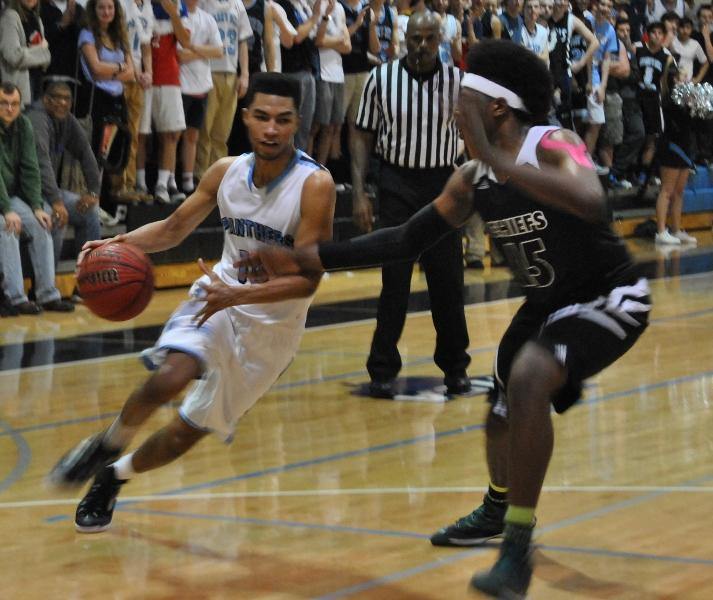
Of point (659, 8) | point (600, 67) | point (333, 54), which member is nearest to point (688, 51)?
point (659, 8)

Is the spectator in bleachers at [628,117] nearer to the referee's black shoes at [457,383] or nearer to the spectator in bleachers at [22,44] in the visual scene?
the spectator in bleachers at [22,44]

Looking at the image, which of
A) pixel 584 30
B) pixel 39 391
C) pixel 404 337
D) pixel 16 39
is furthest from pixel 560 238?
pixel 584 30

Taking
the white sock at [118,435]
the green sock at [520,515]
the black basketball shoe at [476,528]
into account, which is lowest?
the black basketball shoe at [476,528]

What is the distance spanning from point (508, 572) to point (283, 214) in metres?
1.73

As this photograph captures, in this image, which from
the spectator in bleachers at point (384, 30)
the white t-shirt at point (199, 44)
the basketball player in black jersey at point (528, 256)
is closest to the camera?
the basketball player in black jersey at point (528, 256)

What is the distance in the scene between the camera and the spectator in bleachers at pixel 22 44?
1010 cm

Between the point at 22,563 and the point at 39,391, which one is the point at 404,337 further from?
the point at 22,563

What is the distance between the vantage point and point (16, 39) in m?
10.1

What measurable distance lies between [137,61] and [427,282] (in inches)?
176

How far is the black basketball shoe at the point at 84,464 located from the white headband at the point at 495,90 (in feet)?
5.93

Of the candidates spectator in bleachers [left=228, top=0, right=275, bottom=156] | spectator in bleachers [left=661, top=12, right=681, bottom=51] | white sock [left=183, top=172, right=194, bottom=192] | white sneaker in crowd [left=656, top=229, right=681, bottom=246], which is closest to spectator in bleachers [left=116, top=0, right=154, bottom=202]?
white sock [left=183, top=172, right=194, bottom=192]

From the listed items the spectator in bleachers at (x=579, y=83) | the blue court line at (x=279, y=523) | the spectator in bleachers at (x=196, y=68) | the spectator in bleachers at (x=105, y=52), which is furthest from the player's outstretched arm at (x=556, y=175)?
the spectator in bleachers at (x=579, y=83)

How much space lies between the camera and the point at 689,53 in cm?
1717

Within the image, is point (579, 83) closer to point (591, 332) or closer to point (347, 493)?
point (347, 493)
